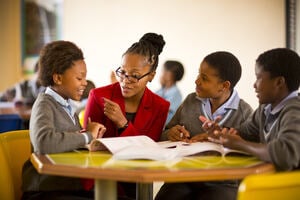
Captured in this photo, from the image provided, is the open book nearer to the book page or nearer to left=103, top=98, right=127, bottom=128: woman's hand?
the book page

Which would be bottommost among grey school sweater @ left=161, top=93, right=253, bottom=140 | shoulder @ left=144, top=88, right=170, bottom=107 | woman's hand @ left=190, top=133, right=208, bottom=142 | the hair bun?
woman's hand @ left=190, top=133, right=208, bottom=142

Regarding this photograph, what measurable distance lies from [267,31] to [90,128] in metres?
3.84

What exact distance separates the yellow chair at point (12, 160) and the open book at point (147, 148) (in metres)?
0.40

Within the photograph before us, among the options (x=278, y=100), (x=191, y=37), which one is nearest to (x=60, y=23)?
(x=191, y=37)

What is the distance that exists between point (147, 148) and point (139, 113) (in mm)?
584

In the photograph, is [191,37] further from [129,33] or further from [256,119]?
[256,119]

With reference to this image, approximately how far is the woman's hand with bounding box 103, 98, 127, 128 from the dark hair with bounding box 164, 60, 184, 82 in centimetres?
348

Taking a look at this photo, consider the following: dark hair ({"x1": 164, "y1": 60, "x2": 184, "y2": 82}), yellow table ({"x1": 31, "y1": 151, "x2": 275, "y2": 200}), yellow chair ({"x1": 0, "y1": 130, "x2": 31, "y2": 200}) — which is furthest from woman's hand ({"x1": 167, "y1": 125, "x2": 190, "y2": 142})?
dark hair ({"x1": 164, "y1": 60, "x2": 184, "y2": 82})

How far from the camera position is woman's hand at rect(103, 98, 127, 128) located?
6.86ft

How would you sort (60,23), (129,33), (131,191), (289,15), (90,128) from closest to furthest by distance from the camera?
(90,128), (131,191), (289,15), (129,33), (60,23)

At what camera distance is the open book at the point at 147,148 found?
5.24 feet

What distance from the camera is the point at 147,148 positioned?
5.57 feet

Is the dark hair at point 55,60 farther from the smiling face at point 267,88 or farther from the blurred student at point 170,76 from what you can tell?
the blurred student at point 170,76

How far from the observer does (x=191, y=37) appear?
5844 mm
